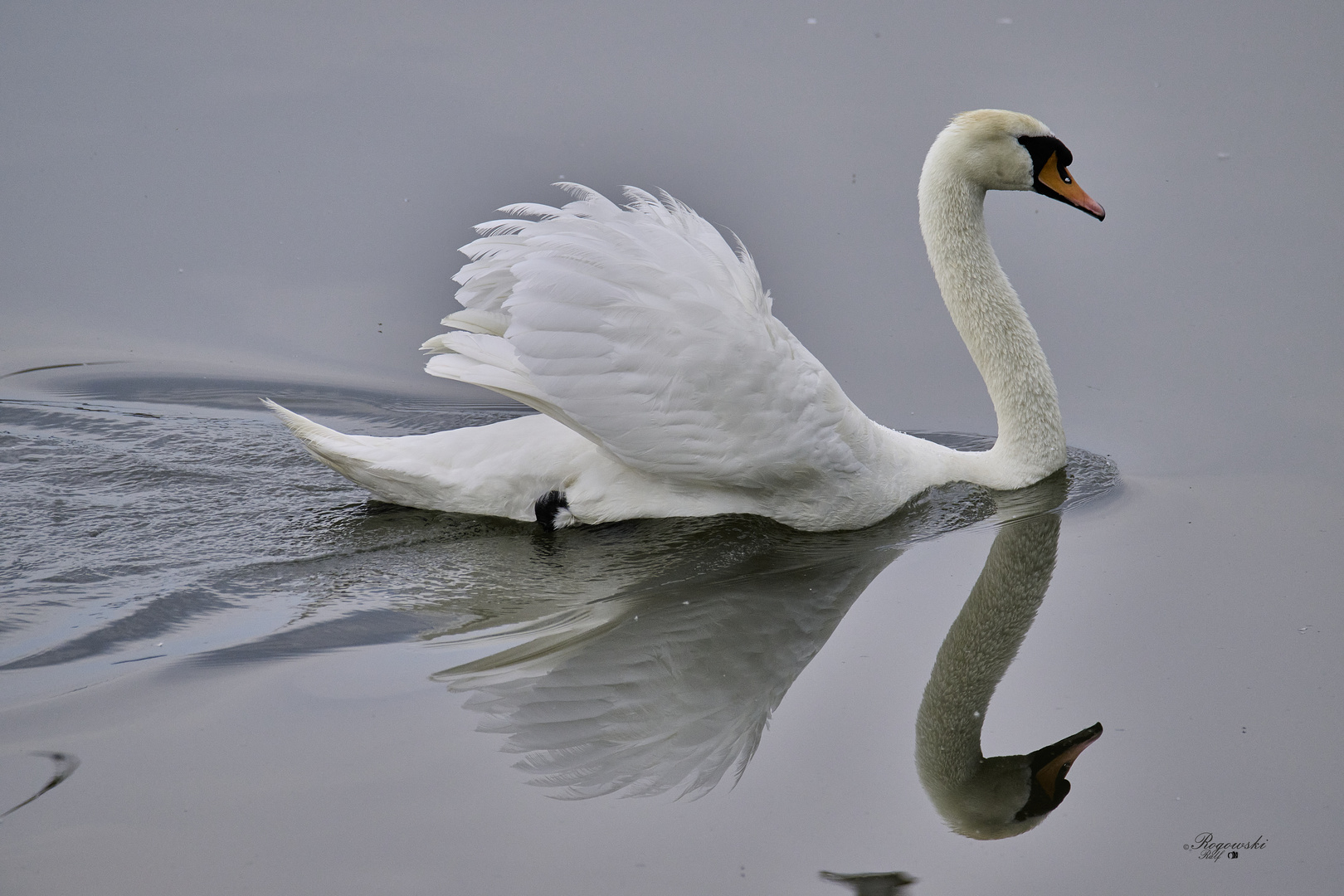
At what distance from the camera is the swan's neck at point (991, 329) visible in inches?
260

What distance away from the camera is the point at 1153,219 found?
852 centimetres

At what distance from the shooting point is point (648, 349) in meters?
5.52

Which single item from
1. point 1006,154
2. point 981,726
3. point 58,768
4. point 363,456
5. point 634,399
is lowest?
point 58,768

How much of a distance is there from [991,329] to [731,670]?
9.27 feet

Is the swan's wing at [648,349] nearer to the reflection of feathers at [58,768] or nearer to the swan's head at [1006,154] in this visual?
the swan's head at [1006,154]

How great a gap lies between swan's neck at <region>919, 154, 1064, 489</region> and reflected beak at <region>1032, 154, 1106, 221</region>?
0.30m

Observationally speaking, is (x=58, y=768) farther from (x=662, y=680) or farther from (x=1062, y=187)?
(x=1062, y=187)

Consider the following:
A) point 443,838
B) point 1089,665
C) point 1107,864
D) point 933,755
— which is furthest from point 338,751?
point 1089,665

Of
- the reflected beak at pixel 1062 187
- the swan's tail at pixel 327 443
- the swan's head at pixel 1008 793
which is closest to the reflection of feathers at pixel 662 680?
the swan's head at pixel 1008 793

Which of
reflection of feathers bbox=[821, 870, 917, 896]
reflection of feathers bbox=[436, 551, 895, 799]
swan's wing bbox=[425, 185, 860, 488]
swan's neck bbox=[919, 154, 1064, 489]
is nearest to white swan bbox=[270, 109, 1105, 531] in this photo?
swan's wing bbox=[425, 185, 860, 488]

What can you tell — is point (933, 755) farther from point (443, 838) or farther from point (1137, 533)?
point (1137, 533)

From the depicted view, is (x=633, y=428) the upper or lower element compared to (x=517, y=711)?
upper

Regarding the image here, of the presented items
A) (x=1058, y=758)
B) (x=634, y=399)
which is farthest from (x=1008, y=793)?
(x=634, y=399)

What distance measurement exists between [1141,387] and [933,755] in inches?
150
